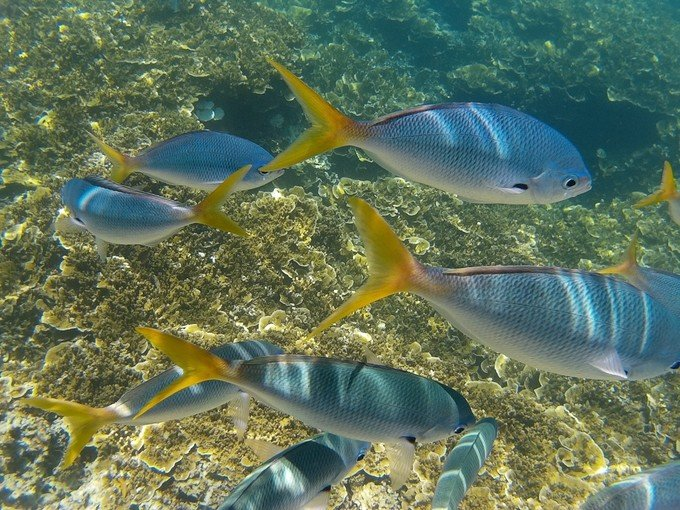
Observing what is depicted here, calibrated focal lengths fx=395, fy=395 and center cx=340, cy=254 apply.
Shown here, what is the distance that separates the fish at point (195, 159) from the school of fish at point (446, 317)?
3.99ft

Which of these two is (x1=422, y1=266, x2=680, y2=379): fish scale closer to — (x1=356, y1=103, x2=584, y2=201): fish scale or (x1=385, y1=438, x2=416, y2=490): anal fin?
(x1=356, y1=103, x2=584, y2=201): fish scale

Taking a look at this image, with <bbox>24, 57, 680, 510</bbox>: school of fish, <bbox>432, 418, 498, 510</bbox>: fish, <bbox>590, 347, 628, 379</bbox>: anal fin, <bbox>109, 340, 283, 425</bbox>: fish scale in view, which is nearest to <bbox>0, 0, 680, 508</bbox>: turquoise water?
<bbox>432, 418, 498, 510</bbox>: fish

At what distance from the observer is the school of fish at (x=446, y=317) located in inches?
68.0

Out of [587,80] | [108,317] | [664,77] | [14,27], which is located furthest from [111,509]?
[664,77]

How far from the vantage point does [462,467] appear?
2490 mm

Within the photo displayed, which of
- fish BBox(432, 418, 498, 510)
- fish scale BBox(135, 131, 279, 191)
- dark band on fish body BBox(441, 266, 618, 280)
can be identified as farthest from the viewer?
fish scale BBox(135, 131, 279, 191)

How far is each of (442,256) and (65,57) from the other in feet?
24.3

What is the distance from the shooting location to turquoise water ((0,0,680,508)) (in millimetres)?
3524

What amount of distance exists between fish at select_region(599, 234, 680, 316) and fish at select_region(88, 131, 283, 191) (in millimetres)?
2664

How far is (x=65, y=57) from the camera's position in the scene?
7031 millimetres

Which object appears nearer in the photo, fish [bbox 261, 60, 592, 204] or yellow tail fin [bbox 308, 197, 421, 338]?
yellow tail fin [bbox 308, 197, 421, 338]

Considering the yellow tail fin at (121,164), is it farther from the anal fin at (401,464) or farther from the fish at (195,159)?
the anal fin at (401,464)

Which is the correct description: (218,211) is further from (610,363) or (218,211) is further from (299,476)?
(610,363)

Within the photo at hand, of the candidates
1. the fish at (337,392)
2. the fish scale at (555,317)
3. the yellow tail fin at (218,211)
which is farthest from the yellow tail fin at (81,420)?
the fish scale at (555,317)
